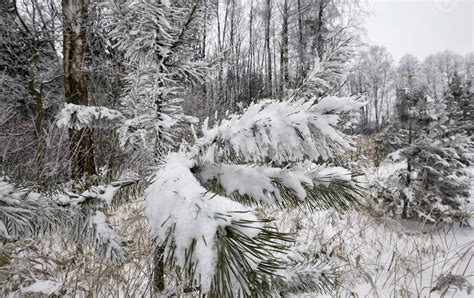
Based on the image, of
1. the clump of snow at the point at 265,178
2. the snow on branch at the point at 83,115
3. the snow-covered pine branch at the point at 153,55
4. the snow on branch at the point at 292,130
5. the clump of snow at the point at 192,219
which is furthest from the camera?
the snow on branch at the point at 83,115

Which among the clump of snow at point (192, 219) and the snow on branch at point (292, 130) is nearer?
the clump of snow at point (192, 219)

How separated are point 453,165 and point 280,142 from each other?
5.46m

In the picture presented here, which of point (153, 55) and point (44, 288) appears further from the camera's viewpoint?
point (44, 288)

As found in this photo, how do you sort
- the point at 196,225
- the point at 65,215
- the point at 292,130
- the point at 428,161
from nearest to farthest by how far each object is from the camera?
the point at 196,225
the point at 292,130
the point at 65,215
the point at 428,161

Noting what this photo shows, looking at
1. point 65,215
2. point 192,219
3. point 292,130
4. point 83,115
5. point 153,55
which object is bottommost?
point 65,215

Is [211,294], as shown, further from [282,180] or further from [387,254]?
[387,254]

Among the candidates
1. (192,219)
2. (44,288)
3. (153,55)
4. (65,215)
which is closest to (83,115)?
(153,55)

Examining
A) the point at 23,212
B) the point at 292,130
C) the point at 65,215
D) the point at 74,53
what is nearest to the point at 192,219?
the point at 292,130

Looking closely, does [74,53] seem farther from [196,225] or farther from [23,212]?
[196,225]

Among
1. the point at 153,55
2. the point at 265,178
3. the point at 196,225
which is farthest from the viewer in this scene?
the point at 153,55

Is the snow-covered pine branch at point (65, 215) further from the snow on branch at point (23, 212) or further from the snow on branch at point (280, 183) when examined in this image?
the snow on branch at point (280, 183)

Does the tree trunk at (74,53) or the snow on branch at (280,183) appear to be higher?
the tree trunk at (74,53)

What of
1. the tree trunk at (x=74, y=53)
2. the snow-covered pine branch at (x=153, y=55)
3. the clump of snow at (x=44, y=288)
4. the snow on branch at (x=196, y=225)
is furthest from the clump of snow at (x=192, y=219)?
the tree trunk at (x=74, y=53)

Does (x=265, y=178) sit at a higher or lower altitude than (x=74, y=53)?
lower
